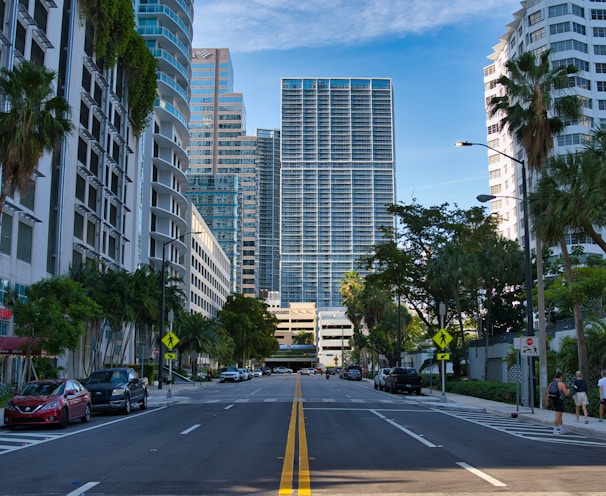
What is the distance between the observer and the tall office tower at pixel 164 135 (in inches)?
2968

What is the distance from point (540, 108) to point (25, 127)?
19.1 m

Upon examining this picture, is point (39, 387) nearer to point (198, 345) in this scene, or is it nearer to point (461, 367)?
point (461, 367)

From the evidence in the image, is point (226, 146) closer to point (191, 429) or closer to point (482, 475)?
point (191, 429)

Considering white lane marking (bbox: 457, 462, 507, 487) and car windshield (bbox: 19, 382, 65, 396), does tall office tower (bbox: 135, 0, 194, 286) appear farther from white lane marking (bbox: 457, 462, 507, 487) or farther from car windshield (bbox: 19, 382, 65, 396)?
white lane marking (bbox: 457, 462, 507, 487)

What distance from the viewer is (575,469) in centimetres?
1155

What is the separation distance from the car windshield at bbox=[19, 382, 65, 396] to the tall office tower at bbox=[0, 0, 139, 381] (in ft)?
35.7

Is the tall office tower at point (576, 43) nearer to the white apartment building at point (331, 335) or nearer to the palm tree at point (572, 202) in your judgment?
the palm tree at point (572, 202)

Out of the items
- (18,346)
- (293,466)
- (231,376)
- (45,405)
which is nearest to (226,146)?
(231,376)

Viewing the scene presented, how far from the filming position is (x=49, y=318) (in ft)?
88.1

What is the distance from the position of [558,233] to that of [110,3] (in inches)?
1464

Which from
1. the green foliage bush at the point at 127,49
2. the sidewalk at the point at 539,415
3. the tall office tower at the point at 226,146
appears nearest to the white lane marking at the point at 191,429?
the sidewalk at the point at 539,415

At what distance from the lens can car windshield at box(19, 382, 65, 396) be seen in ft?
63.1

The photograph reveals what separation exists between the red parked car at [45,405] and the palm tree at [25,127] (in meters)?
6.85

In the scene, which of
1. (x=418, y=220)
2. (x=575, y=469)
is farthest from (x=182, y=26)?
(x=575, y=469)
